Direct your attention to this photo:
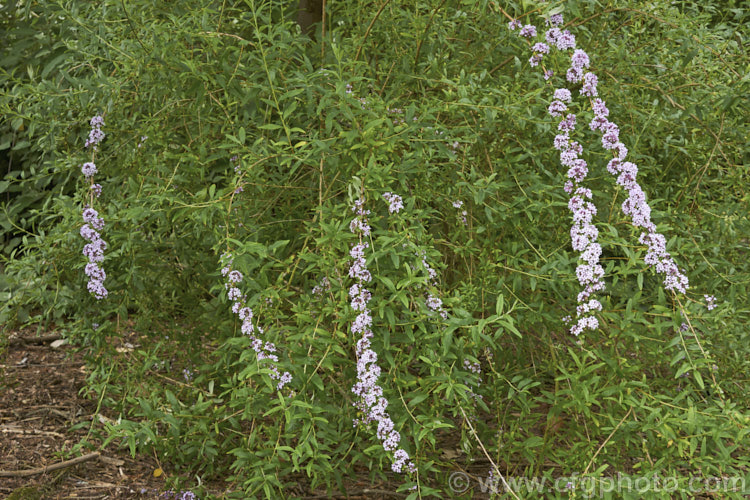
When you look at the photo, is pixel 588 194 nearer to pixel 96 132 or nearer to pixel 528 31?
pixel 528 31

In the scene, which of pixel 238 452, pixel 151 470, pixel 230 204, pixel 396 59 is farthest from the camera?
pixel 151 470

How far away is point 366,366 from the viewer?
83.9 inches

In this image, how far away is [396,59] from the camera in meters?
3.03

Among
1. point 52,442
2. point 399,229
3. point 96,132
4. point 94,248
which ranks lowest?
point 52,442

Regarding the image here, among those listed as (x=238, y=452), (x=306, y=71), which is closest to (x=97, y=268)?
(x=238, y=452)

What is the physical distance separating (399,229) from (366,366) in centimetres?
46

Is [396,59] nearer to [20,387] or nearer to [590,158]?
[590,158]

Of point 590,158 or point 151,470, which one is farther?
point 151,470

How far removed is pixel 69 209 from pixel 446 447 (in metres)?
1.96

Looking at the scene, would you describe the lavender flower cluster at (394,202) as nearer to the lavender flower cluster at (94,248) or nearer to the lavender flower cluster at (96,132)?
the lavender flower cluster at (94,248)

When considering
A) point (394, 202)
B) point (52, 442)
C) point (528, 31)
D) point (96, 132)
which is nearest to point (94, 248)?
point (96, 132)

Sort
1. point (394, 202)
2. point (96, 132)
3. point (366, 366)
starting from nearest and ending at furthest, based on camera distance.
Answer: point (366, 366)
point (394, 202)
point (96, 132)

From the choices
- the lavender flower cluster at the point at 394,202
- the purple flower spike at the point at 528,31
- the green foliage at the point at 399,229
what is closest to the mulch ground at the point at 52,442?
the green foliage at the point at 399,229

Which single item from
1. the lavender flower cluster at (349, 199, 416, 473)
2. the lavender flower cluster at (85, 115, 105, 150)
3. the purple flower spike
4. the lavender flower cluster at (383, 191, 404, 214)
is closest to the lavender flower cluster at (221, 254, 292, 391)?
the lavender flower cluster at (349, 199, 416, 473)
